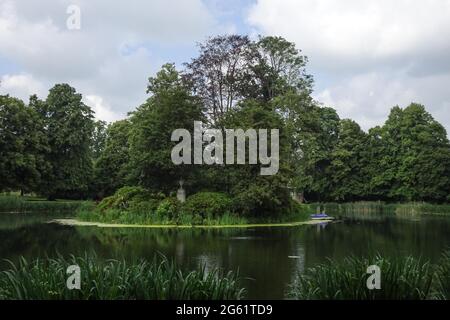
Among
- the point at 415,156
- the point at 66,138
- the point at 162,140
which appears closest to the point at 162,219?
the point at 162,140

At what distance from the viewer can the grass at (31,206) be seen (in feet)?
137

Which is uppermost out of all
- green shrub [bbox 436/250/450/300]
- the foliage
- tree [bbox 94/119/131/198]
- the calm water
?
tree [bbox 94/119/131/198]

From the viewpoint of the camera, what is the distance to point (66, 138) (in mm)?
48344

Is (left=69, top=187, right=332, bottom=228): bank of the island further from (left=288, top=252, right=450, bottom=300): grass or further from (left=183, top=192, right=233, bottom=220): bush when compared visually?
(left=288, top=252, right=450, bottom=300): grass

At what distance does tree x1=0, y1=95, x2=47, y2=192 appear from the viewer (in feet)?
138

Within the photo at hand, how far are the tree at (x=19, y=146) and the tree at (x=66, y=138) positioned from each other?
7.46 ft

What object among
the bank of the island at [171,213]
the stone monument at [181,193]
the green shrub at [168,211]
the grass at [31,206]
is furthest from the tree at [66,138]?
the green shrub at [168,211]

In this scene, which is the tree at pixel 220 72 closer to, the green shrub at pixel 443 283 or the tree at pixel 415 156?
the tree at pixel 415 156

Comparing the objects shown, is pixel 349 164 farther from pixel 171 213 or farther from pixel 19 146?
pixel 19 146

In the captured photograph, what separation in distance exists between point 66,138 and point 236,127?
911 inches

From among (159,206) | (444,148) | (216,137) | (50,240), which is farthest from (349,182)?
(50,240)

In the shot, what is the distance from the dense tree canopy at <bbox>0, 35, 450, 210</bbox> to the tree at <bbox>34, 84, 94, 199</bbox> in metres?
0.10

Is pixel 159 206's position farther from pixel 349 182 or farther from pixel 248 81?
pixel 349 182

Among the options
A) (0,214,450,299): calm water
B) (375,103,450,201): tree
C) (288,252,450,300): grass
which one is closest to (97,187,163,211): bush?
(0,214,450,299): calm water
